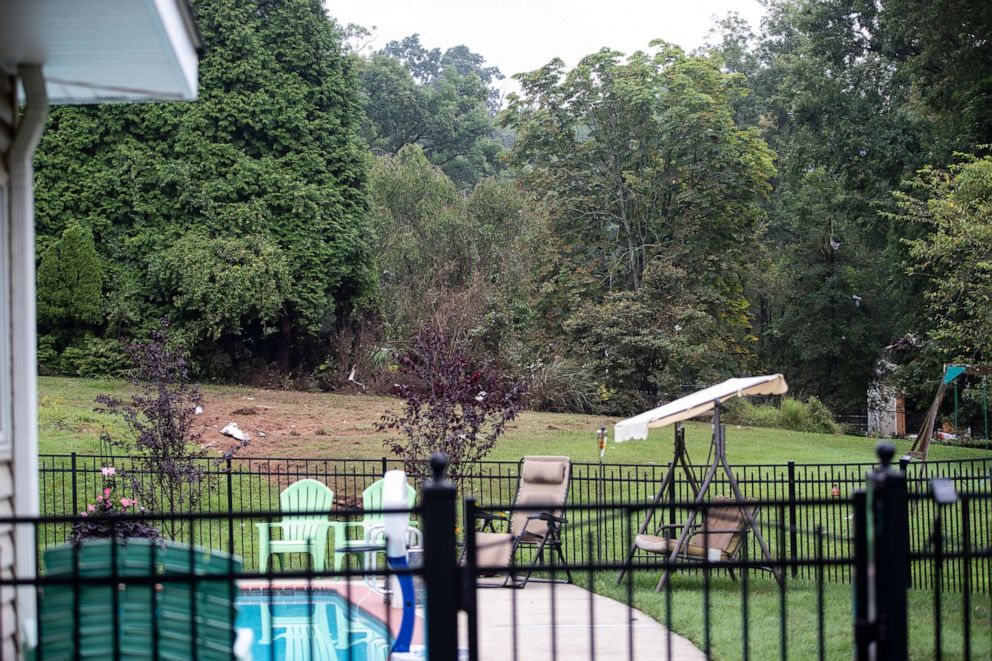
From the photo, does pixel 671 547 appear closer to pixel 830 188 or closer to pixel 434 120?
pixel 830 188

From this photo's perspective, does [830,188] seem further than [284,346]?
Yes

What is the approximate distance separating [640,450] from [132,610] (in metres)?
17.2

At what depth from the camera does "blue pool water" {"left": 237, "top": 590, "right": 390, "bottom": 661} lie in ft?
25.7

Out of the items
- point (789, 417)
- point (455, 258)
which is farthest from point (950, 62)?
point (455, 258)

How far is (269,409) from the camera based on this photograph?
21.1 meters

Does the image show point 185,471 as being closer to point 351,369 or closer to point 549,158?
point 351,369

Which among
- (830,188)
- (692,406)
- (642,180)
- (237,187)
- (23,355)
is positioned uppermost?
(642,180)

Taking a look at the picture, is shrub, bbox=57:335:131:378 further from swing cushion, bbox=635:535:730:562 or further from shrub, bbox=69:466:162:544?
swing cushion, bbox=635:535:730:562

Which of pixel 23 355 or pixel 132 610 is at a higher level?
pixel 23 355

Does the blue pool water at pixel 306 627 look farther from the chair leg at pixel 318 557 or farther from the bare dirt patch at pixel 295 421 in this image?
the bare dirt patch at pixel 295 421

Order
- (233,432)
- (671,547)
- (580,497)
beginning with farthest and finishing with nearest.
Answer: (233,432) → (580,497) → (671,547)

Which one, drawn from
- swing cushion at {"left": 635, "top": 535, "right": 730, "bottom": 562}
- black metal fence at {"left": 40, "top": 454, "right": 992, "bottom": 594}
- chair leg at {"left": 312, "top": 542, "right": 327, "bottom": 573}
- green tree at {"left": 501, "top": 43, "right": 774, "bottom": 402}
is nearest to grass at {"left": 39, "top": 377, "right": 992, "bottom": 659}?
black metal fence at {"left": 40, "top": 454, "right": 992, "bottom": 594}

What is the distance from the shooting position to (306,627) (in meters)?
8.65

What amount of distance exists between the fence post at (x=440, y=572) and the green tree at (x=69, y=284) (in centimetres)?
2205
